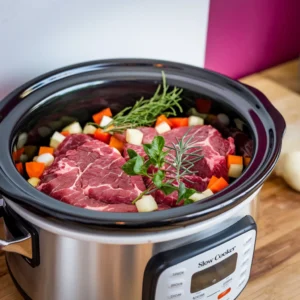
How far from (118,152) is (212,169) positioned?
7.5 inches

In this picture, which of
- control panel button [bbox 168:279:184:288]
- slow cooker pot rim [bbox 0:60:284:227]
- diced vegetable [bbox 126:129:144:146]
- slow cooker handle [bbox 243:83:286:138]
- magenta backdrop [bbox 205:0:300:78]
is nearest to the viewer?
slow cooker pot rim [bbox 0:60:284:227]

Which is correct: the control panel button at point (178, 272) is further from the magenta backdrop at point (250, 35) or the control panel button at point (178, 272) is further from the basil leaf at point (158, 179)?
the magenta backdrop at point (250, 35)

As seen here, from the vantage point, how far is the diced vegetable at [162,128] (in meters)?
1.27

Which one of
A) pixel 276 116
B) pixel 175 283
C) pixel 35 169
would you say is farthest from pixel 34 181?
pixel 276 116

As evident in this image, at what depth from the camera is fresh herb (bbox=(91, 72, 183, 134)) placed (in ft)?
4.16

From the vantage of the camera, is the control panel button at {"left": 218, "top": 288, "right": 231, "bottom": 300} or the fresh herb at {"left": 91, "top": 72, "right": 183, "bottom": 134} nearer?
the control panel button at {"left": 218, "top": 288, "right": 231, "bottom": 300}

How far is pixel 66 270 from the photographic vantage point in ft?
3.25

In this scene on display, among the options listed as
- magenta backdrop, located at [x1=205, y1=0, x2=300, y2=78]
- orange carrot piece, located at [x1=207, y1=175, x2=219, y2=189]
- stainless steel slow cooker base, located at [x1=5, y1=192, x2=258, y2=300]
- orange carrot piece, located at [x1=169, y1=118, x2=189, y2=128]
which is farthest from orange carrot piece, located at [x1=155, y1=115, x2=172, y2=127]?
magenta backdrop, located at [x1=205, y1=0, x2=300, y2=78]

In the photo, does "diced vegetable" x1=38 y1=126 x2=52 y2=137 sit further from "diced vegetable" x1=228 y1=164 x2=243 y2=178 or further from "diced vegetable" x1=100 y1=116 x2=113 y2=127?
"diced vegetable" x1=228 y1=164 x2=243 y2=178

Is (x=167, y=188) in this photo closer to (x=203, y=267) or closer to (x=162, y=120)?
(x=203, y=267)

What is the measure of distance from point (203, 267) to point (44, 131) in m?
0.46

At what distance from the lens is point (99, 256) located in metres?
0.96

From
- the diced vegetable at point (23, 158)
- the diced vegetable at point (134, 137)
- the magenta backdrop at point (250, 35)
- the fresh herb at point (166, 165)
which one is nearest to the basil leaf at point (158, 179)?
the fresh herb at point (166, 165)

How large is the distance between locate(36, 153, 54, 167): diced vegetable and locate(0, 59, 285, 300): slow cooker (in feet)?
0.15
